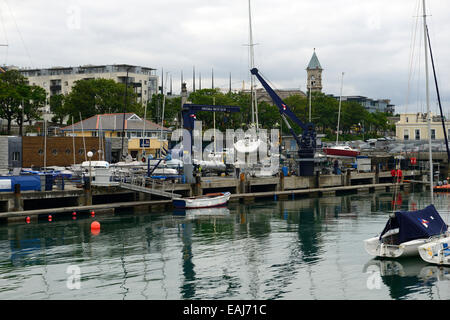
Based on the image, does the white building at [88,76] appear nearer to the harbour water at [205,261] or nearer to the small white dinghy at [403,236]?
the harbour water at [205,261]

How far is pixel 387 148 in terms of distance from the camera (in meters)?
106

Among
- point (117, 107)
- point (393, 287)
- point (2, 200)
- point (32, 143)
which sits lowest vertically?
point (393, 287)

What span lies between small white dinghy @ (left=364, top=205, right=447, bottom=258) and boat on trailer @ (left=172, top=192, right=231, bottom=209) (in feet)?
81.8

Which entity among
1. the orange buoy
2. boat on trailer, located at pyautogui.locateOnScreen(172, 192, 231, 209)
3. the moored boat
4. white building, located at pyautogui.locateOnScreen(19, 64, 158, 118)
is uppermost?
white building, located at pyautogui.locateOnScreen(19, 64, 158, 118)

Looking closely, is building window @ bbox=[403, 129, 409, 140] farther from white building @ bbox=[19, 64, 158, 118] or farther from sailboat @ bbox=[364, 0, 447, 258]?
sailboat @ bbox=[364, 0, 447, 258]

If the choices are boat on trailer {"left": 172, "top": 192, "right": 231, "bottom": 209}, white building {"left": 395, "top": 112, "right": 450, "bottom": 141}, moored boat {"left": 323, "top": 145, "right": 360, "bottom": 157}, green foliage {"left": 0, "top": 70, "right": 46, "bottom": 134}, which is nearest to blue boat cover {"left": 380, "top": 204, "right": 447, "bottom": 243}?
boat on trailer {"left": 172, "top": 192, "right": 231, "bottom": 209}

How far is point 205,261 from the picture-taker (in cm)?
3425

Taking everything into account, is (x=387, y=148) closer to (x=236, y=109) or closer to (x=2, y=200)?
(x=236, y=109)

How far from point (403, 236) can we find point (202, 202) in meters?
26.5

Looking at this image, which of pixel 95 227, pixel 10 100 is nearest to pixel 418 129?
pixel 10 100

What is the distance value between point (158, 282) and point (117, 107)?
295 ft

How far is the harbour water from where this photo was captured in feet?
90.8
